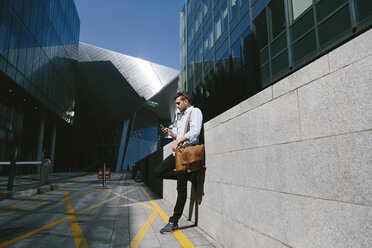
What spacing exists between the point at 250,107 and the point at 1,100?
2424 cm

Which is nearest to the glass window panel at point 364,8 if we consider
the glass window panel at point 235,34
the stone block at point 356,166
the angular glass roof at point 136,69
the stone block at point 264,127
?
the stone block at point 264,127

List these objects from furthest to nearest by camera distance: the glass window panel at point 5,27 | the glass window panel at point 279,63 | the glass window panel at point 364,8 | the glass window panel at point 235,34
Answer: the glass window panel at point 5,27 → the glass window panel at point 235,34 → the glass window panel at point 279,63 → the glass window panel at point 364,8

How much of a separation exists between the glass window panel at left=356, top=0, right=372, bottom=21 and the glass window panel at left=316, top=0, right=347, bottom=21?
2.39ft

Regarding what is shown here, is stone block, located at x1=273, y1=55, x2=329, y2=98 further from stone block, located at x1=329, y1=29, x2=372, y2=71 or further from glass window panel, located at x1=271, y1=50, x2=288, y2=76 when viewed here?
glass window panel, located at x1=271, y1=50, x2=288, y2=76

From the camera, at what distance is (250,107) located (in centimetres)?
253

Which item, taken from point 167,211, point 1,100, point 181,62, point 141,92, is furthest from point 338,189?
point 141,92

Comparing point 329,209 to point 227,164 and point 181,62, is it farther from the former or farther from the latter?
point 181,62

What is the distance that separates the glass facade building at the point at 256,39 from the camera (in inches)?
361

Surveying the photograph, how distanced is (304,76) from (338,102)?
37 cm

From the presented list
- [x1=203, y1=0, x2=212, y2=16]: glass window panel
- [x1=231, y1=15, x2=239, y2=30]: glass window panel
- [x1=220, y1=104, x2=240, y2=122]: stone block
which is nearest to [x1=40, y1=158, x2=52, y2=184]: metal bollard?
[x1=220, y1=104, x2=240, y2=122]: stone block

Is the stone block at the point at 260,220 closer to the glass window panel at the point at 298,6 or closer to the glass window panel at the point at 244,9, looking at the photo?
the glass window panel at the point at 298,6

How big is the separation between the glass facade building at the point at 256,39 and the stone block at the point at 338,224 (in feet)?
28.7

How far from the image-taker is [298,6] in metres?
11.0

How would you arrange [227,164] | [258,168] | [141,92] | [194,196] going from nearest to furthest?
[258,168], [227,164], [194,196], [141,92]
